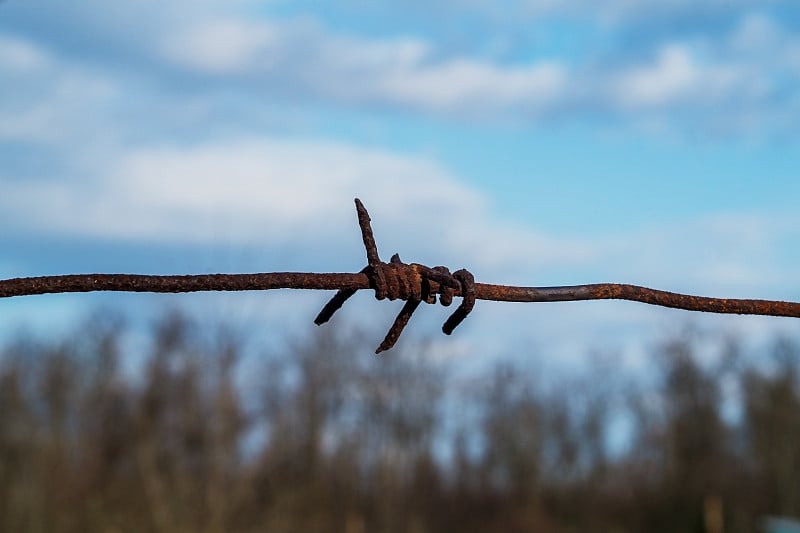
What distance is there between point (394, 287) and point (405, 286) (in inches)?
1.0

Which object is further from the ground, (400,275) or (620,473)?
(400,275)

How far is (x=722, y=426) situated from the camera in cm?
3186

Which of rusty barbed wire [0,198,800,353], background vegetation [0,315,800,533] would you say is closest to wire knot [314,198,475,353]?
rusty barbed wire [0,198,800,353]

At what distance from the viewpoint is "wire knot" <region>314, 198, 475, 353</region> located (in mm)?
1608

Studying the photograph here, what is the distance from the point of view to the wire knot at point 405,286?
5.28 ft

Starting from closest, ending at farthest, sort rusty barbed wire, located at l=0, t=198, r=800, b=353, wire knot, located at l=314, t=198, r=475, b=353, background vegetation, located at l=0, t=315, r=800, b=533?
1. rusty barbed wire, located at l=0, t=198, r=800, b=353
2. wire knot, located at l=314, t=198, r=475, b=353
3. background vegetation, located at l=0, t=315, r=800, b=533

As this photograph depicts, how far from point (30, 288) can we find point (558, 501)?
33.0 meters

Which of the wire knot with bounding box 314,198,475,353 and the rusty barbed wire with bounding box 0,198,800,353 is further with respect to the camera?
the wire knot with bounding box 314,198,475,353

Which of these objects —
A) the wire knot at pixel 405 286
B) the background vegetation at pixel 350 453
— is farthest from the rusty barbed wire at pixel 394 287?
the background vegetation at pixel 350 453

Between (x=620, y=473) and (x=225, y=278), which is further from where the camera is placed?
(x=620, y=473)

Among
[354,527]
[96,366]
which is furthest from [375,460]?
[96,366]

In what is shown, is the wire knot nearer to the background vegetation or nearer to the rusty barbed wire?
the rusty barbed wire

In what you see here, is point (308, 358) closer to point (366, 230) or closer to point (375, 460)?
point (375, 460)

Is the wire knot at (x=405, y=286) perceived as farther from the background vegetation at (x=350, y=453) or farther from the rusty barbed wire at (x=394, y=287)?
the background vegetation at (x=350, y=453)
